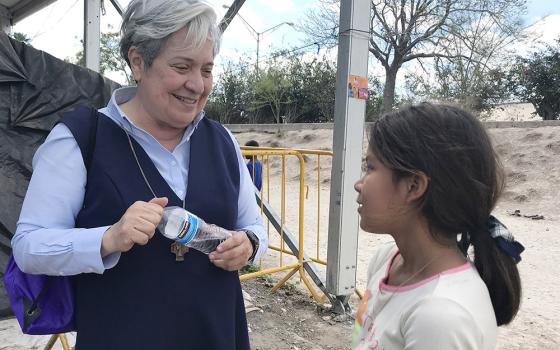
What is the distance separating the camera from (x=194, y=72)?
1439 mm

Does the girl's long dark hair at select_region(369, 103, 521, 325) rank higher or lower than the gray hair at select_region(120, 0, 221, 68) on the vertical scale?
lower

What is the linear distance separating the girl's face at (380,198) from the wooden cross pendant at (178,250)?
1.79 ft

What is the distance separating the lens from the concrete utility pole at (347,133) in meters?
3.55

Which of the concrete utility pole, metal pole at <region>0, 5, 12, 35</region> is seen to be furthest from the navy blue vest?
metal pole at <region>0, 5, 12, 35</region>

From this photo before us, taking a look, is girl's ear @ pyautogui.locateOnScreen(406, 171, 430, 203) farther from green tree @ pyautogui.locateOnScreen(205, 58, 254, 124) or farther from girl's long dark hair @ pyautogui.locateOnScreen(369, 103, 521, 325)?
green tree @ pyautogui.locateOnScreen(205, 58, 254, 124)

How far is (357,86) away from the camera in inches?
143

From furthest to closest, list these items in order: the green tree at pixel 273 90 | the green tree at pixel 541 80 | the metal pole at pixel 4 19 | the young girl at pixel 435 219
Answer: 1. the green tree at pixel 273 90
2. the green tree at pixel 541 80
3. the metal pole at pixel 4 19
4. the young girl at pixel 435 219

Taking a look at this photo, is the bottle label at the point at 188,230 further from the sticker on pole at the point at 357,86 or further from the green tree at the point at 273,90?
the green tree at the point at 273,90

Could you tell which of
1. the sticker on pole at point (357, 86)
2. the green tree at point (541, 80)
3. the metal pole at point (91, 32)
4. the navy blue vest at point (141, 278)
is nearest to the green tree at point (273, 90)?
the green tree at point (541, 80)

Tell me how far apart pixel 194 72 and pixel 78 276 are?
719mm

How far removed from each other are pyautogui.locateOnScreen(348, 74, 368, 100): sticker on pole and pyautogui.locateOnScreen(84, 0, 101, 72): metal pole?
3778mm

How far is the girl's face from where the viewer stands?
3.92ft

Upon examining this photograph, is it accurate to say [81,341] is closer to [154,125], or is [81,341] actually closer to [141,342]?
[141,342]

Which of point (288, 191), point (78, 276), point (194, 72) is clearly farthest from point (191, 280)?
point (288, 191)
